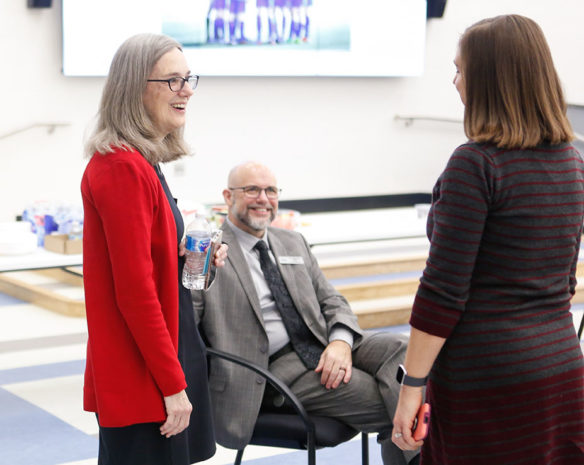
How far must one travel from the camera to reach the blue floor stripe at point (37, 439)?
3.38 meters

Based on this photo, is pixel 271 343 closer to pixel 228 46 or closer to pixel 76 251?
pixel 76 251

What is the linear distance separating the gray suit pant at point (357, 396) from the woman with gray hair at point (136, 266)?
2.73ft

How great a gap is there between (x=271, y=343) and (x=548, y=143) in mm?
1456

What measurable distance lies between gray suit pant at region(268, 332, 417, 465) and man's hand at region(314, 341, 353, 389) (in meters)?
0.02

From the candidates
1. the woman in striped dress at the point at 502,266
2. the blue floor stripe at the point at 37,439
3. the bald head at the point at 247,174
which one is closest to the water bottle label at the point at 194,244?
the woman in striped dress at the point at 502,266

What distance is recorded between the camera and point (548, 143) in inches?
66.3

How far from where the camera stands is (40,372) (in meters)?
4.50

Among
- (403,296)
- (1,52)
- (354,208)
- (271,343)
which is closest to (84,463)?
(271,343)

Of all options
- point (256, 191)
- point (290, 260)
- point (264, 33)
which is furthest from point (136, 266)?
point (264, 33)

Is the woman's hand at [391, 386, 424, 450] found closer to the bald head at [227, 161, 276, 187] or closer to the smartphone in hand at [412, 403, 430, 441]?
the smartphone in hand at [412, 403, 430, 441]

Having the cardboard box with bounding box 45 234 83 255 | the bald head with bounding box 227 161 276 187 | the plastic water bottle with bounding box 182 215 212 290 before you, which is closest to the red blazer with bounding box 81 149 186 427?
the plastic water bottle with bounding box 182 215 212 290

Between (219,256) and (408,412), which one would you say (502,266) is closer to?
(408,412)

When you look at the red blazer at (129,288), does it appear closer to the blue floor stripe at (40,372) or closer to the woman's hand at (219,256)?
the woman's hand at (219,256)

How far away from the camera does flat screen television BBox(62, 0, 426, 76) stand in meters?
7.39
